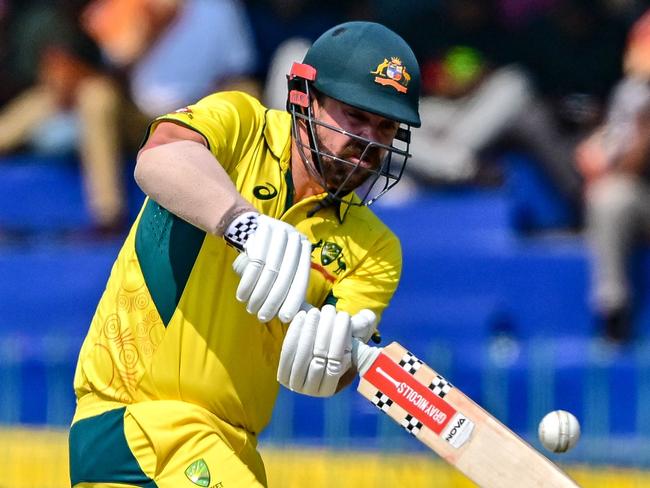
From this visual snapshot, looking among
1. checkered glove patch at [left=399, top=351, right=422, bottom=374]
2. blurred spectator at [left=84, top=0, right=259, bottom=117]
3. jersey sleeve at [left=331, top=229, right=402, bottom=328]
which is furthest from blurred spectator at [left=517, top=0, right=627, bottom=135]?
checkered glove patch at [left=399, top=351, right=422, bottom=374]

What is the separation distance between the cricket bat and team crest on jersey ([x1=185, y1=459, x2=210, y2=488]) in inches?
17.6

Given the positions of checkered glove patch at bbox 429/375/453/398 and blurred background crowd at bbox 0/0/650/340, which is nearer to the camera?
checkered glove patch at bbox 429/375/453/398

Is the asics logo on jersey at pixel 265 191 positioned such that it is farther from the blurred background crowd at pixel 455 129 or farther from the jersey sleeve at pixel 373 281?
the blurred background crowd at pixel 455 129

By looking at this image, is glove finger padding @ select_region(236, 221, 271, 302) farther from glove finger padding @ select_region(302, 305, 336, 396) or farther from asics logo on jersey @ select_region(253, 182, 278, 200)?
asics logo on jersey @ select_region(253, 182, 278, 200)

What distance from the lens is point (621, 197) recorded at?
23.4ft

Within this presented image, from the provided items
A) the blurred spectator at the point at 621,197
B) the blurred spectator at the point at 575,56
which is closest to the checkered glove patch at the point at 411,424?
the blurred spectator at the point at 621,197

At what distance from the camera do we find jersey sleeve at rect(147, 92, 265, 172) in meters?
3.55

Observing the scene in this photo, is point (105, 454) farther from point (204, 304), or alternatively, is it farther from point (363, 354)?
point (363, 354)

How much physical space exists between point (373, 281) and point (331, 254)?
17 cm

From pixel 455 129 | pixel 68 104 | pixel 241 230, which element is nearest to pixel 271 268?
pixel 241 230

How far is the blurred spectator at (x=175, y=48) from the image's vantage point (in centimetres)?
795

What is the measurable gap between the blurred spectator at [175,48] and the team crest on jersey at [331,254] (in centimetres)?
421

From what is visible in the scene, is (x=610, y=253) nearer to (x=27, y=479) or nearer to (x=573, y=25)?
(x=573, y=25)

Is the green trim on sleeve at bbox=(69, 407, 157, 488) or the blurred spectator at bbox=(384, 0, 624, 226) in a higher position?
the blurred spectator at bbox=(384, 0, 624, 226)
